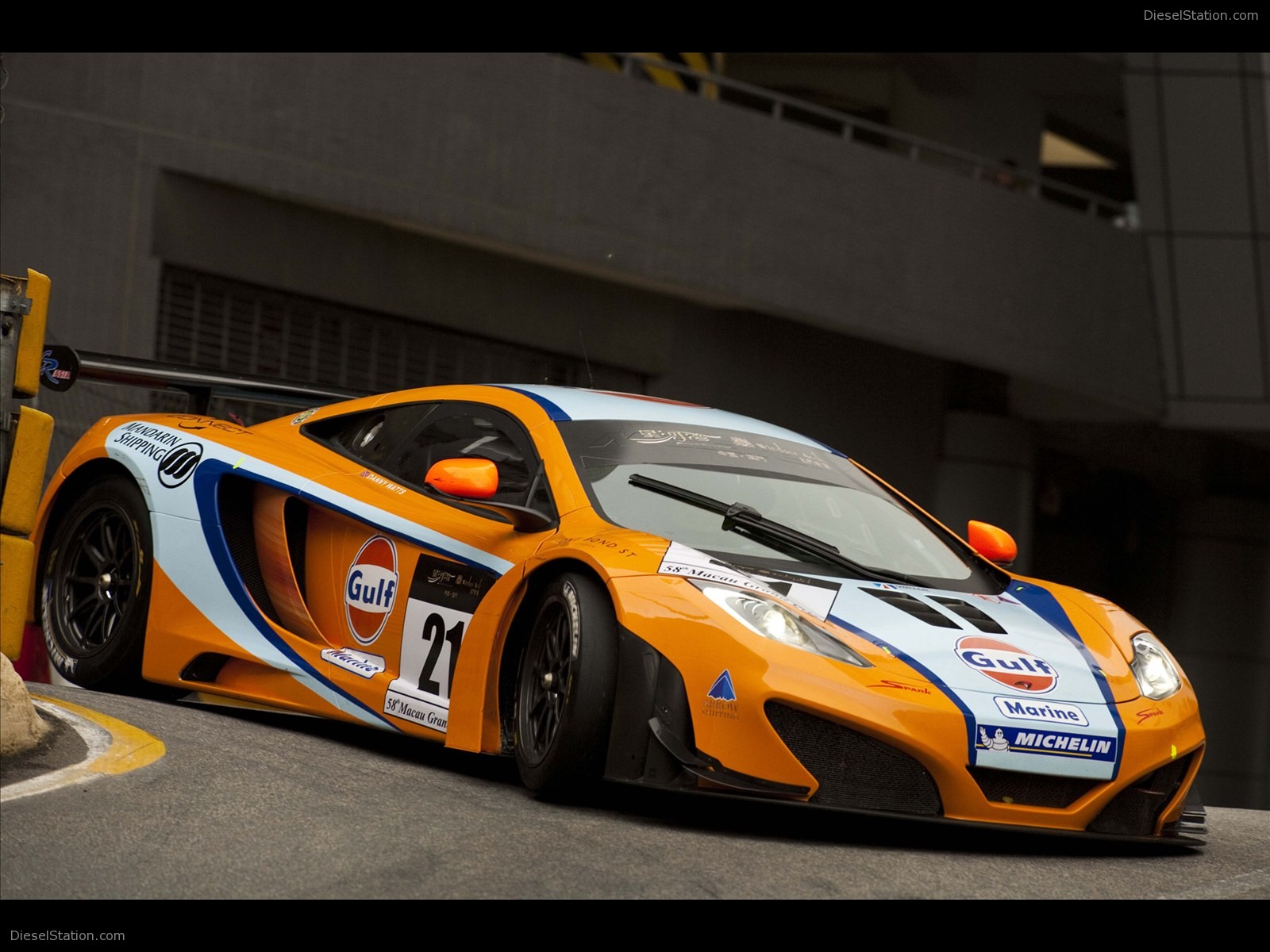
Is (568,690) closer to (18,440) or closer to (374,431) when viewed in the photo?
(18,440)

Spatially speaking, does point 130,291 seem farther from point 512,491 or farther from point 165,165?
point 512,491

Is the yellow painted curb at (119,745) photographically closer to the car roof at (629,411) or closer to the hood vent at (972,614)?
the car roof at (629,411)

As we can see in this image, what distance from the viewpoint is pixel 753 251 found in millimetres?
16234

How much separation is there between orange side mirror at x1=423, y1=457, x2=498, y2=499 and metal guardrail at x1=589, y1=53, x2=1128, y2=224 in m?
9.88

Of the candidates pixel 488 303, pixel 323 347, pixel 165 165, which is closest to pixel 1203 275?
pixel 488 303

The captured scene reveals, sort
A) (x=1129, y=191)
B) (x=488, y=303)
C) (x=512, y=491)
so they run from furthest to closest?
(x=1129, y=191)
(x=488, y=303)
(x=512, y=491)

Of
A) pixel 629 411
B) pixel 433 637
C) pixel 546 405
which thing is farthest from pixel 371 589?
pixel 629 411

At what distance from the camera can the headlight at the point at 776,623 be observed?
15.6ft

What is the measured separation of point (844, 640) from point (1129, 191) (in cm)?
2775

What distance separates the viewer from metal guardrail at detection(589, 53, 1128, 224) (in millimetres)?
15992

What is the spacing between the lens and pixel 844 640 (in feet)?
15.9

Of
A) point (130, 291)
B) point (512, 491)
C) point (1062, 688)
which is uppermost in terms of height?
Result: point (130, 291)

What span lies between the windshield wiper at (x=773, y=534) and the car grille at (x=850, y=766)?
88 cm

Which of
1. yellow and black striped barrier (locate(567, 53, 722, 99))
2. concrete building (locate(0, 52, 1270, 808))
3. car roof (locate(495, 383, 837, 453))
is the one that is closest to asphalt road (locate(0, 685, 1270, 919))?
car roof (locate(495, 383, 837, 453))
